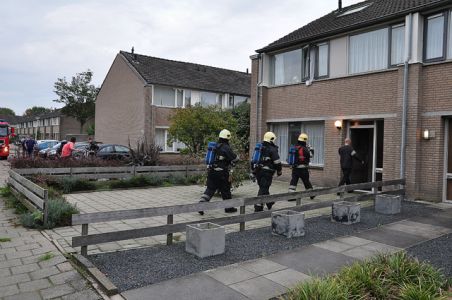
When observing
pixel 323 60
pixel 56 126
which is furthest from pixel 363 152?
pixel 56 126

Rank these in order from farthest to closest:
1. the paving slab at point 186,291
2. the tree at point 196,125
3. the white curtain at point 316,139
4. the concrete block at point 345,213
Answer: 1. the tree at point 196,125
2. the white curtain at point 316,139
3. the concrete block at point 345,213
4. the paving slab at point 186,291

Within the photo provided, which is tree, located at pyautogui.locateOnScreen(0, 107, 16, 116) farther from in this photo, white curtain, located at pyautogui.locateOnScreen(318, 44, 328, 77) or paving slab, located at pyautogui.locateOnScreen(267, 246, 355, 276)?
paving slab, located at pyautogui.locateOnScreen(267, 246, 355, 276)

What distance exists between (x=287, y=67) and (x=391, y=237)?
998 centimetres

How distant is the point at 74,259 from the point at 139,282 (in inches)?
53.8

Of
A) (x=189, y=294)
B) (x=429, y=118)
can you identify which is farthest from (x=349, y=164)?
(x=189, y=294)

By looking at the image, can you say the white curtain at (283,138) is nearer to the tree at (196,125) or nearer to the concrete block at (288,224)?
the tree at (196,125)

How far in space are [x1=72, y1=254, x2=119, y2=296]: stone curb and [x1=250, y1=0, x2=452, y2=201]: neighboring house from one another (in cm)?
946

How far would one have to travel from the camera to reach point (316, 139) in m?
14.8

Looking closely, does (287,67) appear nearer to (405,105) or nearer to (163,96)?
(405,105)

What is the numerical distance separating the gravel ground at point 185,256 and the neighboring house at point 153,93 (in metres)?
18.9

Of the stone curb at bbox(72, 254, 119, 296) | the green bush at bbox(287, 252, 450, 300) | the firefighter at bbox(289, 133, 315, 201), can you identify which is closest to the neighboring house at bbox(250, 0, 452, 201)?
the firefighter at bbox(289, 133, 315, 201)

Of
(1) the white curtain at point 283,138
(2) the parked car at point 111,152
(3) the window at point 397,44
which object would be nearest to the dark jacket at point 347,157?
(3) the window at point 397,44

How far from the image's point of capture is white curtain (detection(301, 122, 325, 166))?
14.5 meters

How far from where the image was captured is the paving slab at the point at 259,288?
14.9 feet
